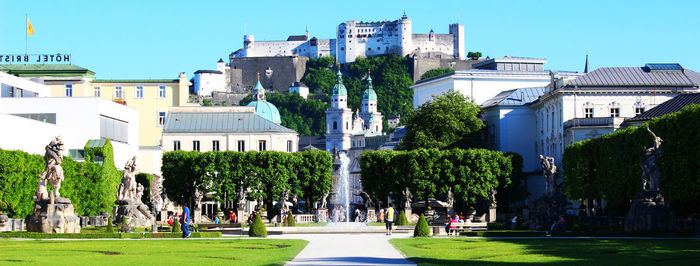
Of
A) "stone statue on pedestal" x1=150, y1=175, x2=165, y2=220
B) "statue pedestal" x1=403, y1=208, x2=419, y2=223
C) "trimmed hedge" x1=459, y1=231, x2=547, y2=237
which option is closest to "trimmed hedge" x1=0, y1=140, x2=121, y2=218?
"stone statue on pedestal" x1=150, y1=175, x2=165, y2=220

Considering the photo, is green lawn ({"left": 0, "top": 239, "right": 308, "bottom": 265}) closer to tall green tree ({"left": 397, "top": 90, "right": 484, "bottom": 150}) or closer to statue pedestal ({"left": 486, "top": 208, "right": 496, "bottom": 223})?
statue pedestal ({"left": 486, "top": 208, "right": 496, "bottom": 223})

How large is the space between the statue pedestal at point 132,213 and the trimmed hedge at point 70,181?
5.60 m

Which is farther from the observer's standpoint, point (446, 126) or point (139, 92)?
point (139, 92)

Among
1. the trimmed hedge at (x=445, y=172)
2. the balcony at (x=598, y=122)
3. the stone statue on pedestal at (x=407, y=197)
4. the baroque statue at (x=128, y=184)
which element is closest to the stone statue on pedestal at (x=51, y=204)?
the baroque statue at (x=128, y=184)

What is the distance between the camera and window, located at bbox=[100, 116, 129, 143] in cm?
9669

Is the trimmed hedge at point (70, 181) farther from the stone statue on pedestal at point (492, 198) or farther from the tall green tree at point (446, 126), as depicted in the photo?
the tall green tree at point (446, 126)

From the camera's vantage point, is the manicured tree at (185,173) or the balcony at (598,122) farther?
the manicured tree at (185,173)

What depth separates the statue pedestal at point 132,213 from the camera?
64.7 metres

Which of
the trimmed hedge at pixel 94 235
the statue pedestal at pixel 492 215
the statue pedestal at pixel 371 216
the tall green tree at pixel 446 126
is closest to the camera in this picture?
the trimmed hedge at pixel 94 235

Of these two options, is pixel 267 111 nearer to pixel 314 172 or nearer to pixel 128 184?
pixel 314 172

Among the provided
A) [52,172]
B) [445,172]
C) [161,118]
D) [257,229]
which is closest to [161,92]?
[161,118]

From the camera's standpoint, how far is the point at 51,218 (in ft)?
173

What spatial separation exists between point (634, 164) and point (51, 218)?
3147cm

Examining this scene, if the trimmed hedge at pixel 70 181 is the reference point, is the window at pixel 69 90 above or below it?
above
